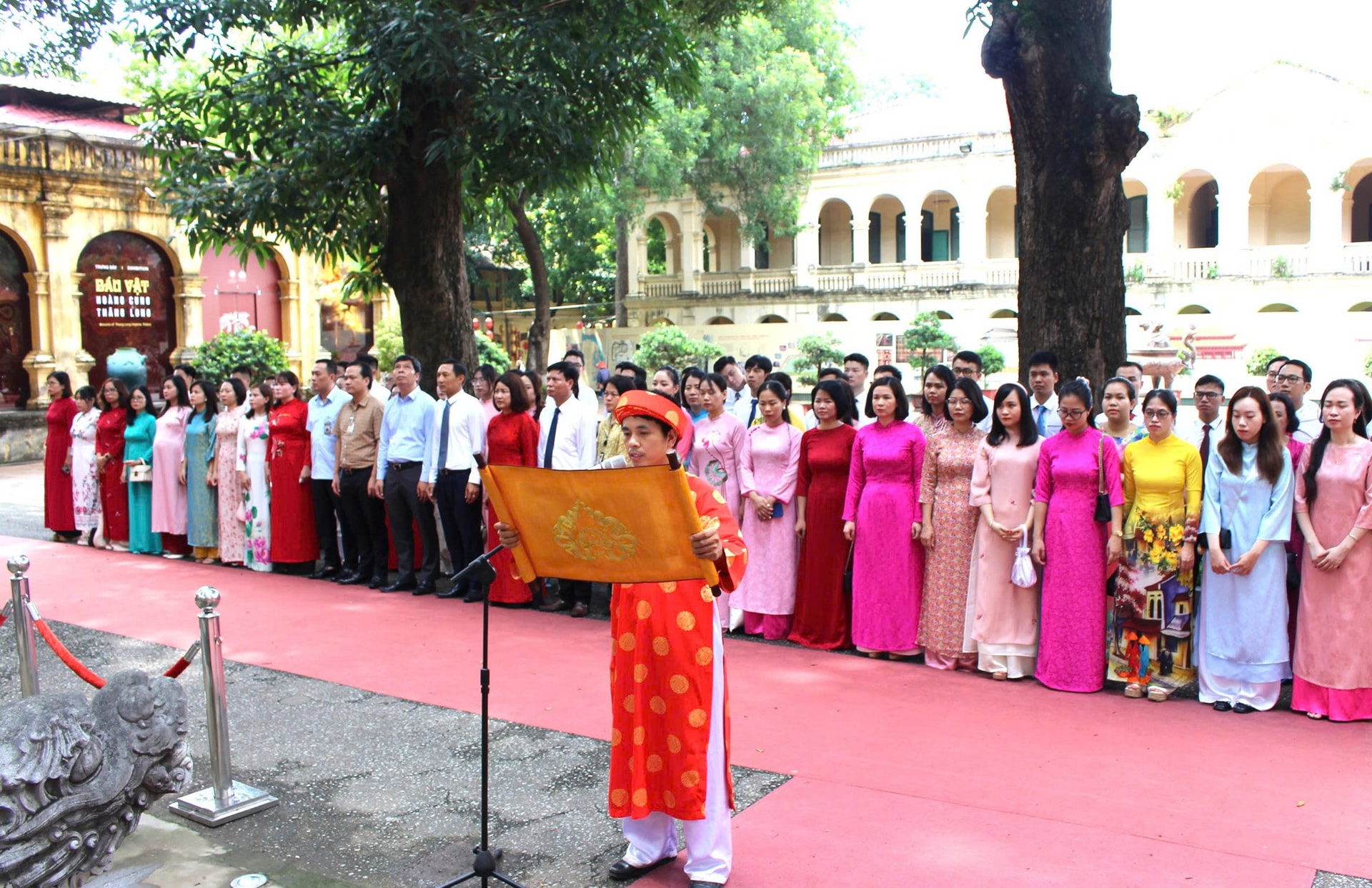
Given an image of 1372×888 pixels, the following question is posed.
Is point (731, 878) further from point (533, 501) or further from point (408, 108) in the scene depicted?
point (408, 108)

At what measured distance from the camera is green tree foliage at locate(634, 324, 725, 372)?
2958 centimetres

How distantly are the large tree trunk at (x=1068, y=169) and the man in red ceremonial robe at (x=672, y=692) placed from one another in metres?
4.65

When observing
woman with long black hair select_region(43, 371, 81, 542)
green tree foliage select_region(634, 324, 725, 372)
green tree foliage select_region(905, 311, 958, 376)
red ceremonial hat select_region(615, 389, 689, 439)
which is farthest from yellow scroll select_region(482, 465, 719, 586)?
green tree foliage select_region(905, 311, 958, 376)

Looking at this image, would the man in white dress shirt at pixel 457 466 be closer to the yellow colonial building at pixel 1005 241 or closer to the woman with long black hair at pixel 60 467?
the woman with long black hair at pixel 60 467

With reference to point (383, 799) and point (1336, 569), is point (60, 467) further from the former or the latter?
point (1336, 569)

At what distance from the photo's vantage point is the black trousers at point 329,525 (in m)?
9.16

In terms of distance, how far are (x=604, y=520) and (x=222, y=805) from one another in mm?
2212

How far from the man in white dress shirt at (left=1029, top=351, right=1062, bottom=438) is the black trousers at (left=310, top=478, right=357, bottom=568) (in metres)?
5.34

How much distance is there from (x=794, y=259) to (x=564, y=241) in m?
8.17

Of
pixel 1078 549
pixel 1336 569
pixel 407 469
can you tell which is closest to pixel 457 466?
pixel 407 469

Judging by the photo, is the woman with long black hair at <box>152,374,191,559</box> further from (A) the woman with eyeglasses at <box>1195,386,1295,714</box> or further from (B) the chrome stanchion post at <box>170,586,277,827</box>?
(A) the woman with eyeglasses at <box>1195,386,1295,714</box>

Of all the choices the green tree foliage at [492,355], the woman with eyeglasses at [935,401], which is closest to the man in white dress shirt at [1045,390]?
the woman with eyeglasses at [935,401]

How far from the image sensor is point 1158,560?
18.9 feet

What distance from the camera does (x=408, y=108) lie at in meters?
9.50
